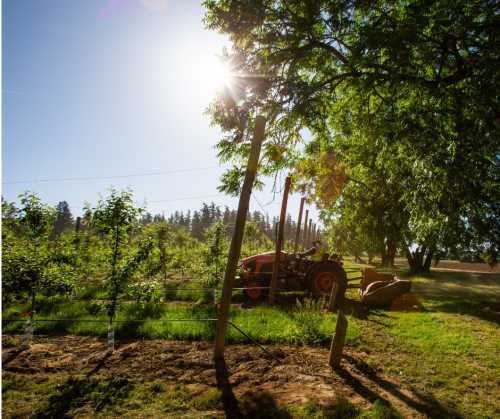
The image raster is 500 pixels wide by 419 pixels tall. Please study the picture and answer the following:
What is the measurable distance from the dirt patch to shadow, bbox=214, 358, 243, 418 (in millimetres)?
30

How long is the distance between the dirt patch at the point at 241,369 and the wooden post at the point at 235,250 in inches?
17.8

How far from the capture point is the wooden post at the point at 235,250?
18.8ft

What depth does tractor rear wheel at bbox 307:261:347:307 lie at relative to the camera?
10734mm

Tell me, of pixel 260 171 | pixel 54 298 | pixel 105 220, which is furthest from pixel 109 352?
pixel 54 298

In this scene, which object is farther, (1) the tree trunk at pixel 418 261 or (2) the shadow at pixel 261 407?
(1) the tree trunk at pixel 418 261

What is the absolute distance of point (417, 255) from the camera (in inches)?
887

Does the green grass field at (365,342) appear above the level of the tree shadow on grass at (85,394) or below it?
above

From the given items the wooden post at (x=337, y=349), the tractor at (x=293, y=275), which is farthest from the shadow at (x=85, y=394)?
the tractor at (x=293, y=275)

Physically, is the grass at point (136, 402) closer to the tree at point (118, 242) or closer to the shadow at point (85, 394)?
the shadow at point (85, 394)

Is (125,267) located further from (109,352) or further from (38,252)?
(38,252)

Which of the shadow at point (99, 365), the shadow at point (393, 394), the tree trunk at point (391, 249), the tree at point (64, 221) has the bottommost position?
the shadow at point (99, 365)

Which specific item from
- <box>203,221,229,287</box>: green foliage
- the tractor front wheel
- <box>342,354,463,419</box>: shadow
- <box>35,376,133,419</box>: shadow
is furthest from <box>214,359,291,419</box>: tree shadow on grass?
<box>203,221,229,287</box>: green foliage

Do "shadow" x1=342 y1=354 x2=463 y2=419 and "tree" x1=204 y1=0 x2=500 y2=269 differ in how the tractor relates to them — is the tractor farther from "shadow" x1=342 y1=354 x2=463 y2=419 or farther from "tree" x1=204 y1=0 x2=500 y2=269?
"shadow" x1=342 y1=354 x2=463 y2=419

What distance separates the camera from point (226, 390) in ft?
Answer: 14.7
